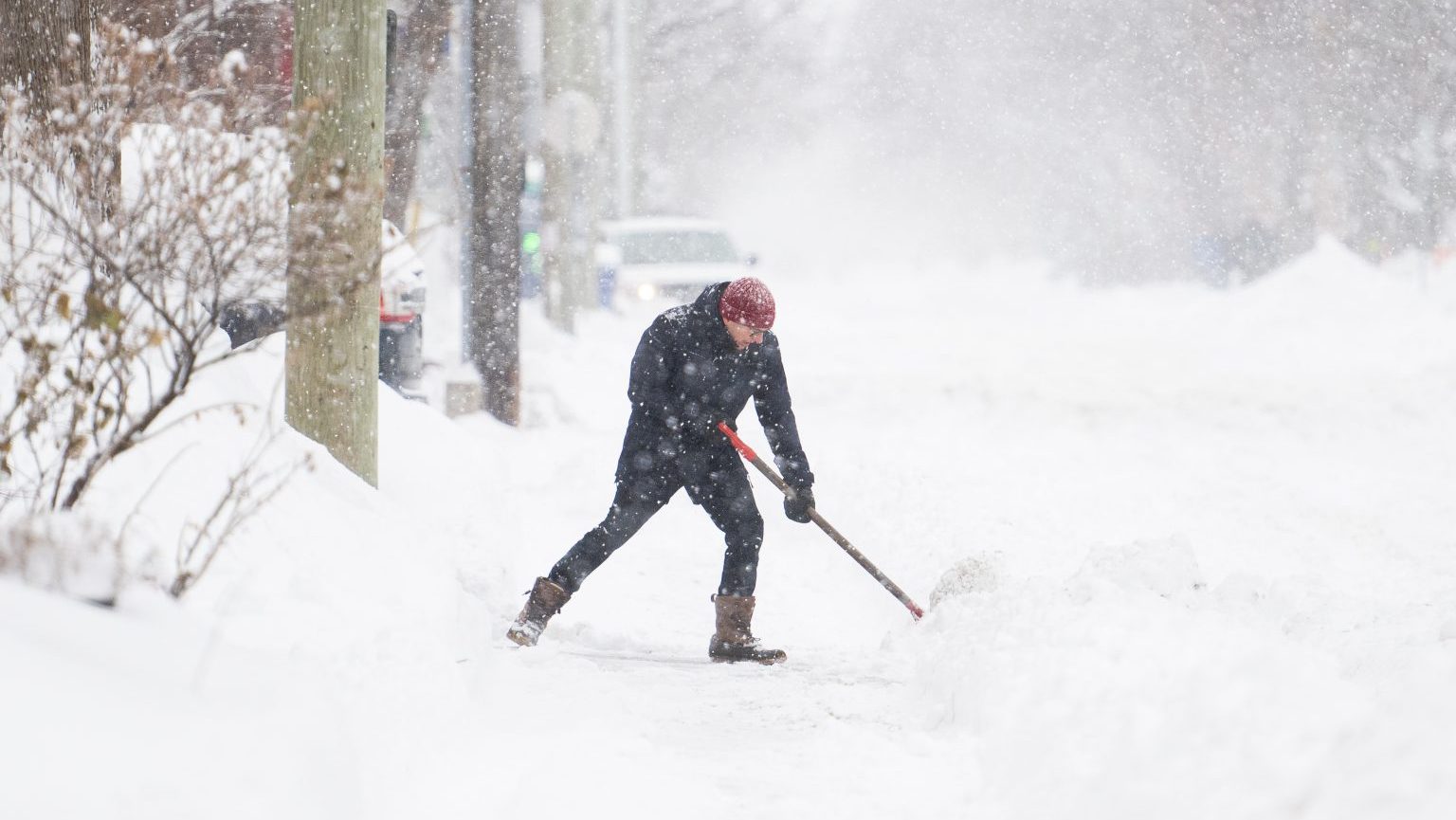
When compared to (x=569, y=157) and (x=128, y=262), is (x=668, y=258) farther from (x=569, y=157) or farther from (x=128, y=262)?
(x=128, y=262)

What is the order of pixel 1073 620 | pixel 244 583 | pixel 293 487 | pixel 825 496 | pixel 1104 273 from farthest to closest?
pixel 1104 273 < pixel 825 496 < pixel 293 487 < pixel 1073 620 < pixel 244 583

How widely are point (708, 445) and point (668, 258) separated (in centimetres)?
1689

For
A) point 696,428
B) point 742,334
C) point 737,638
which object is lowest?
point 737,638

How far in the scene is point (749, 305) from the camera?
5.24 m

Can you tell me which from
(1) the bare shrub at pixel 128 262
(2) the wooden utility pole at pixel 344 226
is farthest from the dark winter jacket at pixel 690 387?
(1) the bare shrub at pixel 128 262

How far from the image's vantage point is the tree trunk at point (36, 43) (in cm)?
570

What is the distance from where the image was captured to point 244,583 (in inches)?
153

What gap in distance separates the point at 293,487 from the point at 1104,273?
42.3 m

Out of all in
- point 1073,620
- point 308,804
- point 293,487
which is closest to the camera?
point 308,804

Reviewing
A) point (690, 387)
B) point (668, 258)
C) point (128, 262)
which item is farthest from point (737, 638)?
point (668, 258)

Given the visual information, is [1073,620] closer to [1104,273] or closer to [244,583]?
[244,583]

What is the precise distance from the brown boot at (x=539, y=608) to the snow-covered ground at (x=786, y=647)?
97 millimetres

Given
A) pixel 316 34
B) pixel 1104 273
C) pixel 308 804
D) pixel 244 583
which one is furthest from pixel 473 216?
pixel 1104 273

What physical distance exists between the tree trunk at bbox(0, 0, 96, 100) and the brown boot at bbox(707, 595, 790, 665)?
121 inches
